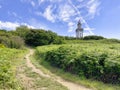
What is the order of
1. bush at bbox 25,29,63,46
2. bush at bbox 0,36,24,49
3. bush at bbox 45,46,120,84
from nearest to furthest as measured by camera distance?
1. bush at bbox 45,46,120,84
2. bush at bbox 0,36,24,49
3. bush at bbox 25,29,63,46

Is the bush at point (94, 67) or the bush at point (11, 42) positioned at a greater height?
the bush at point (11, 42)

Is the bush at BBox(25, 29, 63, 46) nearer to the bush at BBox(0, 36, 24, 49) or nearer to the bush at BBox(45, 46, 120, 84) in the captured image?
the bush at BBox(0, 36, 24, 49)

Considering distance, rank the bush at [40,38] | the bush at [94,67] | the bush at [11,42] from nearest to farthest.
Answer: the bush at [94,67] → the bush at [11,42] → the bush at [40,38]

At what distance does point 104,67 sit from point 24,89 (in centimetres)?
436

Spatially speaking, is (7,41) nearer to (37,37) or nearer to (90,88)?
(37,37)

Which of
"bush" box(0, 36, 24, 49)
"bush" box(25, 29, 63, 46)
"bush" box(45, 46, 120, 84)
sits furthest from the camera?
"bush" box(25, 29, 63, 46)

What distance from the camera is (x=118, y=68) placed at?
9.91 m

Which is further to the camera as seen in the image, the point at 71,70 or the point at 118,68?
the point at 71,70

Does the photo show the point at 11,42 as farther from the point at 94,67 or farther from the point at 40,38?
the point at 94,67

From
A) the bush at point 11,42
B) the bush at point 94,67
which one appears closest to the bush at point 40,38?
the bush at point 11,42

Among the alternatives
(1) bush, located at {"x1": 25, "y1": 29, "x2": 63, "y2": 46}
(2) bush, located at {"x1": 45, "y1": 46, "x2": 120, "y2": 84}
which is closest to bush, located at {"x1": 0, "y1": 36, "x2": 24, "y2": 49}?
(1) bush, located at {"x1": 25, "y1": 29, "x2": 63, "y2": 46}

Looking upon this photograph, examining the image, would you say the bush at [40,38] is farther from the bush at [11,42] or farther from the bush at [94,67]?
the bush at [94,67]

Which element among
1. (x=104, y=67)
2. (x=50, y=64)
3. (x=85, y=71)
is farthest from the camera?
(x=50, y=64)

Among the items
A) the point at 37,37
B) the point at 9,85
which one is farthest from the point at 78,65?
the point at 37,37
